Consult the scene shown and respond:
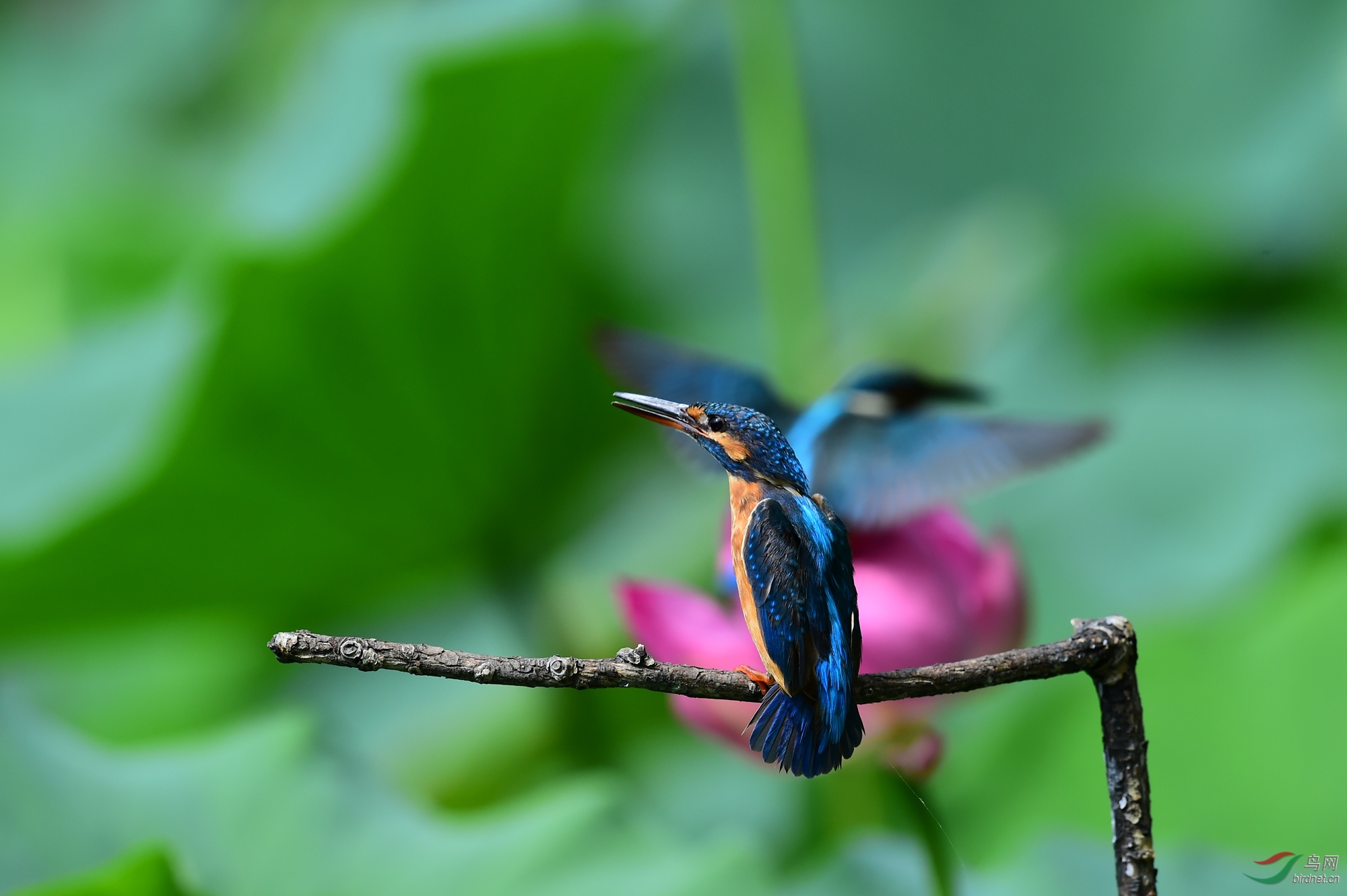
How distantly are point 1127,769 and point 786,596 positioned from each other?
89 mm

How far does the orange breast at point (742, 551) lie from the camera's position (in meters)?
0.29

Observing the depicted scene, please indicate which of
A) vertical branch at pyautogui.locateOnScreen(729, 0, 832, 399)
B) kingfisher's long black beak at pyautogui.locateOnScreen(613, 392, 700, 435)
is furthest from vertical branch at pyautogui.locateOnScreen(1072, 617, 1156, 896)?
vertical branch at pyautogui.locateOnScreen(729, 0, 832, 399)

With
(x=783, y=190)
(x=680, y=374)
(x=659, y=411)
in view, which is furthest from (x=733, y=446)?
(x=783, y=190)

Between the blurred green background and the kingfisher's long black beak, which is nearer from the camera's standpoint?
the kingfisher's long black beak

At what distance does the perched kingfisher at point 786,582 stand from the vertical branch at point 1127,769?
6 cm

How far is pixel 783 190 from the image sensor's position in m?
1.21

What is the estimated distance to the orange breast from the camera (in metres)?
0.29

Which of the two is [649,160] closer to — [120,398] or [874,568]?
[120,398]

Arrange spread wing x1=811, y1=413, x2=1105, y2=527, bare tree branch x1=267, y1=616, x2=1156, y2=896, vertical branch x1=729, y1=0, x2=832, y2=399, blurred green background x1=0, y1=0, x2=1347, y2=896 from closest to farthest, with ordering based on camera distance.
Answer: bare tree branch x1=267, y1=616, x2=1156, y2=896 → spread wing x1=811, y1=413, x2=1105, y2=527 → blurred green background x1=0, y1=0, x2=1347, y2=896 → vertical branch x1=729, y1=0, x2=832, y2=399

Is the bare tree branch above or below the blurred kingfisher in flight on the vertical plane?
below

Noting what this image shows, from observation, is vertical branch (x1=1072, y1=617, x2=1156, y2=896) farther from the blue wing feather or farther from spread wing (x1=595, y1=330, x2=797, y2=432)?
spread wing (x1=595, y1=330, x2=797, y2=432)

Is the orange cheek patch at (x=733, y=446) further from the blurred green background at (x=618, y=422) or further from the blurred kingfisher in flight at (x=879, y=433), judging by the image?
the blurred green background at (x=618, y=422)

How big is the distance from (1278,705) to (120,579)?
0.82m

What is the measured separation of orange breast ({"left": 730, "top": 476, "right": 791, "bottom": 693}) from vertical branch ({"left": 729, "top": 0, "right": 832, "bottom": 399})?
829 mm
